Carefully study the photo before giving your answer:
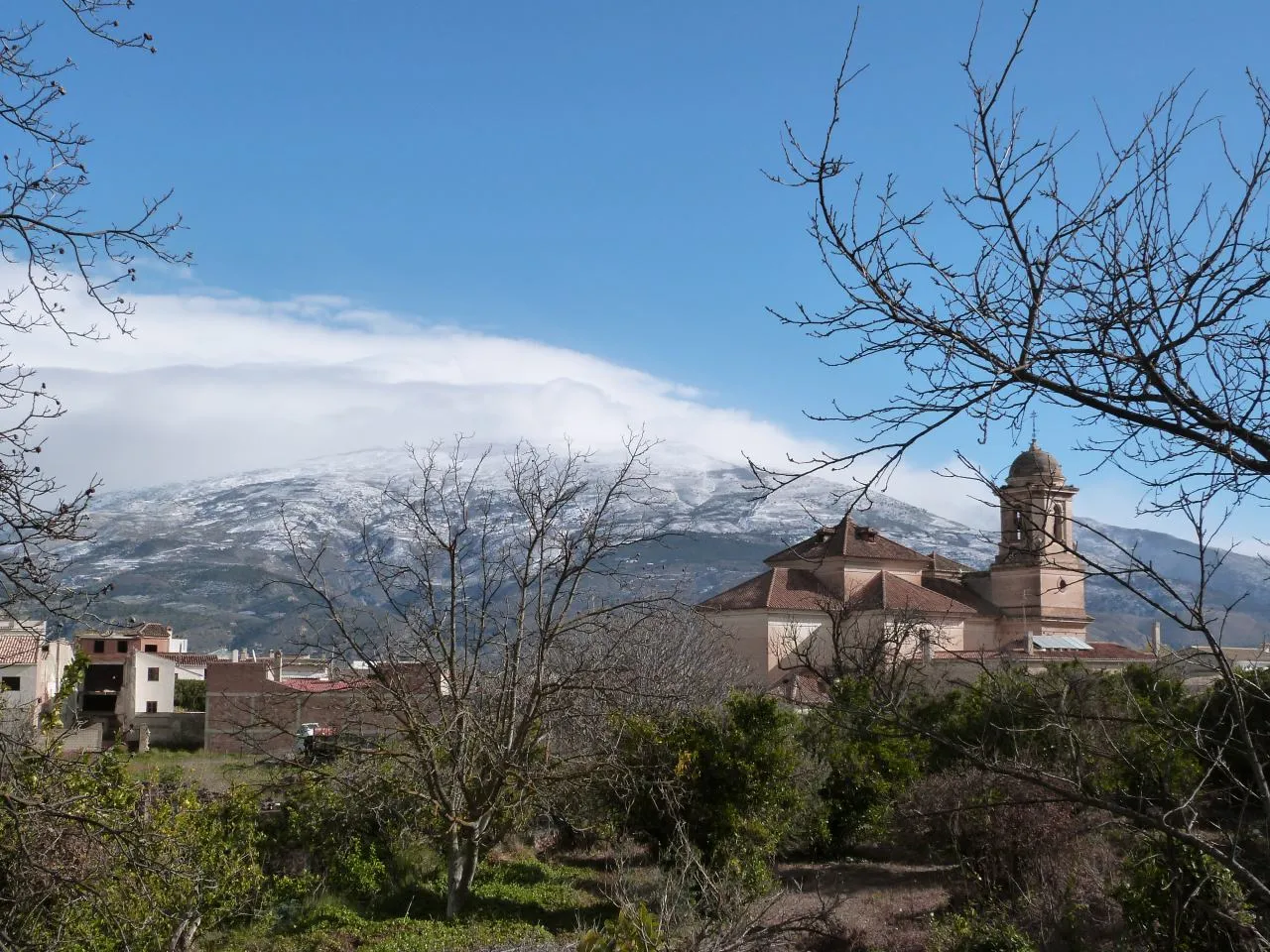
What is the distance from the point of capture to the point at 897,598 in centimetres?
5156

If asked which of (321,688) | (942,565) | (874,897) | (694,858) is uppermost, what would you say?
(942,565)

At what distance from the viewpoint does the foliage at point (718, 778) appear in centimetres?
1719

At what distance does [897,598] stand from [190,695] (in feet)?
116

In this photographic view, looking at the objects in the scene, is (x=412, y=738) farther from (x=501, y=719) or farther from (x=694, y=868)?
(x=694, y=868)

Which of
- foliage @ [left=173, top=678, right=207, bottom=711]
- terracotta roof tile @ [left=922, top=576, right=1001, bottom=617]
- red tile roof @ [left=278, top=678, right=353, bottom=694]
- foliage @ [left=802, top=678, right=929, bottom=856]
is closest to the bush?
foliage @ [left=802, top=678, right=929, bottom=856]

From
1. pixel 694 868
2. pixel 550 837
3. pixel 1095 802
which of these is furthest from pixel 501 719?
pixel 1095 802

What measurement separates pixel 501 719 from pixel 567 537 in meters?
2.36

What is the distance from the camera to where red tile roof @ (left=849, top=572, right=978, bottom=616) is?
5028 centimetres

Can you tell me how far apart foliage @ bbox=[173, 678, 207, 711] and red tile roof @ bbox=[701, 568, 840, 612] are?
86.8 ft

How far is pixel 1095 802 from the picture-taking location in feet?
9.81

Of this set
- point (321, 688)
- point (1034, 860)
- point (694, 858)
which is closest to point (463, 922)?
point (694, 858)

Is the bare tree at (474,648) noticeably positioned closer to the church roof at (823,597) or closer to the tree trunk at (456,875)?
the tree trunk at (456,875)

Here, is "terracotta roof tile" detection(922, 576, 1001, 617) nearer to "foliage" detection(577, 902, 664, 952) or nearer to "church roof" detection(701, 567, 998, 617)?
"church roof" detection(701, 567, 998, 617)

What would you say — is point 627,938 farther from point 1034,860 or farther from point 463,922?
point 1034,860
